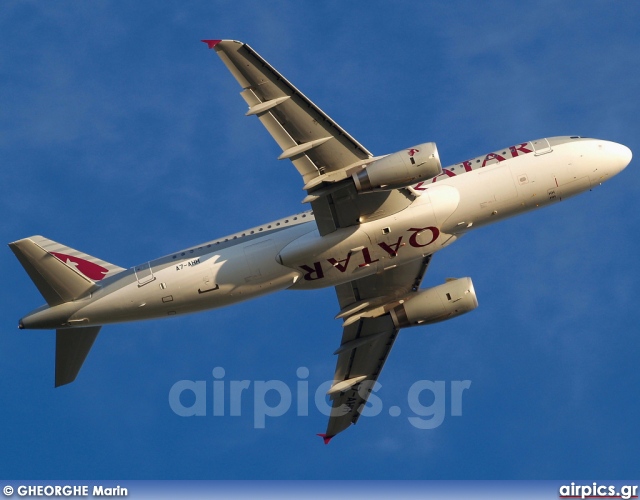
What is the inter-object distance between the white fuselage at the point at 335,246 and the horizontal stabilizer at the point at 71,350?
2.68 m

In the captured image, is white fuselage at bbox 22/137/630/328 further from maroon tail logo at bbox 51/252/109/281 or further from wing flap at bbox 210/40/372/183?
wing flap at bbox 210/40/372/183

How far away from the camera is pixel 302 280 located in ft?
187

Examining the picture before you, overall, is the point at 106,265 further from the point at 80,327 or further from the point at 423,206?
the point at 423,206

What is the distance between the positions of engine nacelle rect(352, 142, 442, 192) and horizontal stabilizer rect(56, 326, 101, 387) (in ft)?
61.5

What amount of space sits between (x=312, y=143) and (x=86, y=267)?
607 inches

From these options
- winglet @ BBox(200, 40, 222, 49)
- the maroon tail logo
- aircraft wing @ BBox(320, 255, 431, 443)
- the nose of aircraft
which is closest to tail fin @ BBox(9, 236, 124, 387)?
the maroon tail logo

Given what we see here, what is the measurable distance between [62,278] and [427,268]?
21996 millimetres

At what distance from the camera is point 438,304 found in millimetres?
62125

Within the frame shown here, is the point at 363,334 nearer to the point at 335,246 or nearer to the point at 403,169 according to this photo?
the point at 335,246

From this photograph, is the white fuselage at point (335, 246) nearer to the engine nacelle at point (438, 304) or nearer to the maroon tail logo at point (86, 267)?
the maroon tail logo at point (86, 267)

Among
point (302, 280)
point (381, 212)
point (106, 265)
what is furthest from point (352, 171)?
point (106, 265)

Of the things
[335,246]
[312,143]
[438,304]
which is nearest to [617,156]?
[438,304]

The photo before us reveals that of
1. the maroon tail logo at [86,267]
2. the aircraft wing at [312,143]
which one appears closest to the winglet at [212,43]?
the aircraft wing at [312,143]

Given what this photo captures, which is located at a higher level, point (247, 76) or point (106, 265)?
point (247, 76)
